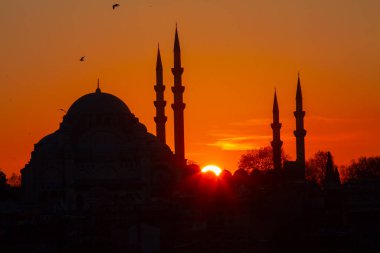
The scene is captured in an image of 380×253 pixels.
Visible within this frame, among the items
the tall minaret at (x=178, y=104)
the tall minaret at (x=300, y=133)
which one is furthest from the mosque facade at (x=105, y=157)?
the tall minaret at (x=300, y=133)

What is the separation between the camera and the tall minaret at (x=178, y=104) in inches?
2608

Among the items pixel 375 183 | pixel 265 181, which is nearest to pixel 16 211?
pixel 265 181

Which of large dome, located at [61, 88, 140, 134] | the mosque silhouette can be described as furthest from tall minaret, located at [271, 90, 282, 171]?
large dome, located at [61, 88, 140, 134]

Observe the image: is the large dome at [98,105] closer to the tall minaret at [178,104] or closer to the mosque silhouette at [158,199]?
the mosque silhouette at [158,199]

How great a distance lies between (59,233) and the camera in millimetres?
47500

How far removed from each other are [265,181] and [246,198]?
417 inches

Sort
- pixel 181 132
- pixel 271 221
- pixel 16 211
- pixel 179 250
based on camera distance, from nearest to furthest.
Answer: pixel 179 250 < pixel 271 221 < pixel 16 211 < pixel 181 132

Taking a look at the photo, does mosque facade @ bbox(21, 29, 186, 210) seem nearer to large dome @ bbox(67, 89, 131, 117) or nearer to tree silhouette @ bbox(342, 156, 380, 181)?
large dome @ bbox(67, 89, 131, 117)

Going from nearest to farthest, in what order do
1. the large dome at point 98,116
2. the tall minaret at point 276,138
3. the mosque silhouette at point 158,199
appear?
the mosque silhouette at point 158,199
the large dome at point 98,116
the tall minaret at point 276,138

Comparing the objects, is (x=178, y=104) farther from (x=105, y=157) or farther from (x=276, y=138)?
(x=276, y=138)

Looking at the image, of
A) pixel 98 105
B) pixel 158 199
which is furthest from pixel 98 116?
pixel 158 199

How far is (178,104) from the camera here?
66.4 metres

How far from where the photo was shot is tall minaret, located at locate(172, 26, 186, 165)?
6625 cm

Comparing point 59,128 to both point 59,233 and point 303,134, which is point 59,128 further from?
point 59,233
